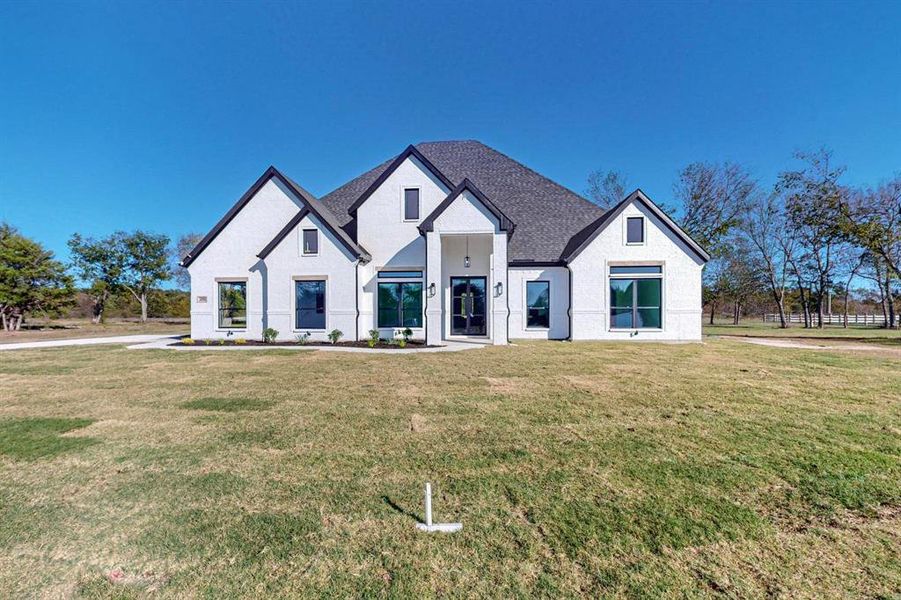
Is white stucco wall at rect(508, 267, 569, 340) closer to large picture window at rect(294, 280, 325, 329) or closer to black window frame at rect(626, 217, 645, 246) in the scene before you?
black window frame at rect(626, 217, 645, 246)

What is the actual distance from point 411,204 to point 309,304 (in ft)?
20.5

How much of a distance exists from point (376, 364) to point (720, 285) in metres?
41.3

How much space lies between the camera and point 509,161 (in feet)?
74.3

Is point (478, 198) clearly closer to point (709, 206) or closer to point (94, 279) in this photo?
point (709, 206)

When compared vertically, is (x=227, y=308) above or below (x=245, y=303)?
below

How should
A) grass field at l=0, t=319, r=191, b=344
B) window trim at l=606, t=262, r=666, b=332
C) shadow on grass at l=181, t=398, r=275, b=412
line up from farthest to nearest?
grass field at l=0, t=319, r=191, b=344 → window trim at l=606, t=262, r=666, b=332 → shadow on grass at l=181, t=398, r=275, b=412

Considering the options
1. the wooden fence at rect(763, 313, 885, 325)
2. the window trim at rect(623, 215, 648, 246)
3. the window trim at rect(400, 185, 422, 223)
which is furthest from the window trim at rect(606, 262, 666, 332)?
the wooden fence at rect(763, 313, 885, 325)

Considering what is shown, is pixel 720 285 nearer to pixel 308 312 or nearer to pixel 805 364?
pixel 805 364

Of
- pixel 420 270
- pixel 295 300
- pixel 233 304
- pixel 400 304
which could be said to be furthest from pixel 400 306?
pixel 233 304

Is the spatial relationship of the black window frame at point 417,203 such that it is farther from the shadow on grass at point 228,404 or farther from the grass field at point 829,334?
the grass field at point 829,334

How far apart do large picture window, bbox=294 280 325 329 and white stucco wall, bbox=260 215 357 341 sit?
18 cm

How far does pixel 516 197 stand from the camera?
68.9ft

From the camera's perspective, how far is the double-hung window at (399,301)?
1686 cm

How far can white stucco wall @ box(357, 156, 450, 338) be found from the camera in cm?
1691
